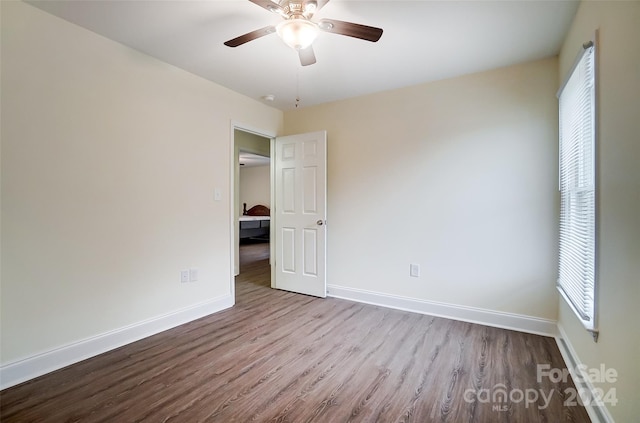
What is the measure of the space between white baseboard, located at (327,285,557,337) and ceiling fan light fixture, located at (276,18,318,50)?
2.69 metres

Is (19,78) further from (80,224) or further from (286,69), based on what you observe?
(286,69)

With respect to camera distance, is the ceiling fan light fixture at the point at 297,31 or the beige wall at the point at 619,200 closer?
the beige wall at the point at 619,200

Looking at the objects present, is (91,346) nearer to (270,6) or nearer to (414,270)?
(270,6)

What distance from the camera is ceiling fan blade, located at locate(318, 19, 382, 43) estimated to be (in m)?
1.68

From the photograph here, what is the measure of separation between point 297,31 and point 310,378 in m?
2.22

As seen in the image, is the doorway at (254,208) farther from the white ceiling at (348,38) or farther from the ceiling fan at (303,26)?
the ceiling fan at (303,26)

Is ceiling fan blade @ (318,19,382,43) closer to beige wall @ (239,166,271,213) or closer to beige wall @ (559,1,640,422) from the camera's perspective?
beige wall @ (559,1,640,422)

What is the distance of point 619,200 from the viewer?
135 cm

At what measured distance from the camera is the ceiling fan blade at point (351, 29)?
168 centimetres

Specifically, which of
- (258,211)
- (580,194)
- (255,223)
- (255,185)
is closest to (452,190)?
(580,194)

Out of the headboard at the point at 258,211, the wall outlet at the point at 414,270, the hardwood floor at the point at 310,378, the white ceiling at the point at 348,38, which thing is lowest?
the hardwood floor at the point at 310,378

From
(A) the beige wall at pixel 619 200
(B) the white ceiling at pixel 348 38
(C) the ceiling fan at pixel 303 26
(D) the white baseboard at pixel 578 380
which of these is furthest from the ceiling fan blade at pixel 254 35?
(D) the white baseboard at pixel 578 380

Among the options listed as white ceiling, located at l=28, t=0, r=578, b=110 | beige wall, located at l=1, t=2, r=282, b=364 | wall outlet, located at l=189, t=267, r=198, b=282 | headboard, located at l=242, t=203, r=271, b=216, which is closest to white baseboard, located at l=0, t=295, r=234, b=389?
beige wall, located at l=1, t=2, r=282, b=364

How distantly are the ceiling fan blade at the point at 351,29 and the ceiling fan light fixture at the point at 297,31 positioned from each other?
7cm
